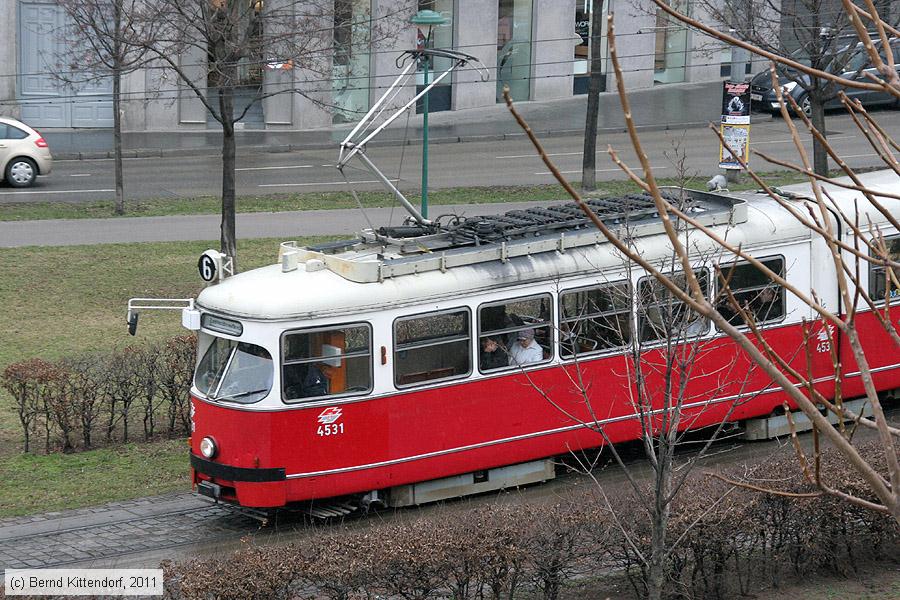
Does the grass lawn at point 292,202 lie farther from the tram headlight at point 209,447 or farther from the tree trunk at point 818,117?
the tram headlight at point 209,447

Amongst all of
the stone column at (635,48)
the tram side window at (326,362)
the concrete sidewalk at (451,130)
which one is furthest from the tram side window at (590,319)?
the stone column at (635,48)

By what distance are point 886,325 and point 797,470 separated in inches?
284

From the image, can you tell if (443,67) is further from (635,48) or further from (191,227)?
(191,227)

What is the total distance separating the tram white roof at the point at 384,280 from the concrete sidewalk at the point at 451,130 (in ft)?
72.7

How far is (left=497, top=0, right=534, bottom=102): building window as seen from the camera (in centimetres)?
4194

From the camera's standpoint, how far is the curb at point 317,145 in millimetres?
33750

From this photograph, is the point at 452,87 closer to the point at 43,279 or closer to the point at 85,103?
the point at 85,103

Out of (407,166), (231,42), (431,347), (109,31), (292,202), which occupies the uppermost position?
(109,31)

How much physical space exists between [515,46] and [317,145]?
9076 millimetres

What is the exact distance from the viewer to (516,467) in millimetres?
13414

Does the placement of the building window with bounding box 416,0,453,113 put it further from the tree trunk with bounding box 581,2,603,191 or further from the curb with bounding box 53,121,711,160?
the tree trunk with bounding box 581,2,603,191

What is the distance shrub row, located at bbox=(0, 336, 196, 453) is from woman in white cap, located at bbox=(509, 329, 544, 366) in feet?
14.0

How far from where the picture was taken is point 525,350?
43.2 feet

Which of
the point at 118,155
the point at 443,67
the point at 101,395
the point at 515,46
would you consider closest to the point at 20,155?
the point at 118,155
